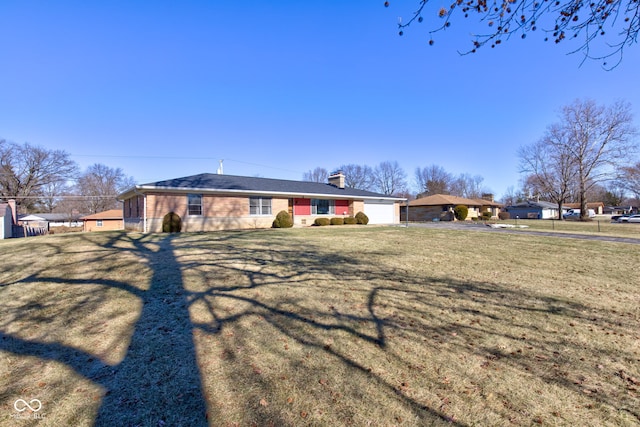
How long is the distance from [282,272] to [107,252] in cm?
564

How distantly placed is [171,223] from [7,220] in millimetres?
21154

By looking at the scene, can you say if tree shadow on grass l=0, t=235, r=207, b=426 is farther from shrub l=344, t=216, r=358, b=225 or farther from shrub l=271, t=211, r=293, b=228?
shrub l=344, t=216, r=358, b=225

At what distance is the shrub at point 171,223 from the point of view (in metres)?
17.0

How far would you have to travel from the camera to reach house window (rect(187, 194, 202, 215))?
1852cm

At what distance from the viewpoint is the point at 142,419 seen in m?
2.51

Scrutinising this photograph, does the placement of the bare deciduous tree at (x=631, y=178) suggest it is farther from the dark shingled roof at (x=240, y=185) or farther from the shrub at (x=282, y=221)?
the shrub at (x=282, y=221)

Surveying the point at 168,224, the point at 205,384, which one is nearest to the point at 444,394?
the point at 205,384

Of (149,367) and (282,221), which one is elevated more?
(282,221)

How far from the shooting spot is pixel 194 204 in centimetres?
1869

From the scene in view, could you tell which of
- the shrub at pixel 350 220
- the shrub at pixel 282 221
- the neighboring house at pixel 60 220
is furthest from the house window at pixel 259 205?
the neighboring house at pixel 60 220

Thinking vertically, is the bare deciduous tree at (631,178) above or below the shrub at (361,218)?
above

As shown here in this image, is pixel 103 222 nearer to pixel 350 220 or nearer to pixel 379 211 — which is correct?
pixel 350 220

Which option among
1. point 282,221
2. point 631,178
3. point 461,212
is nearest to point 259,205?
point 282,221

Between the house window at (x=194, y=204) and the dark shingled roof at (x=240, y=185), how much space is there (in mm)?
634
